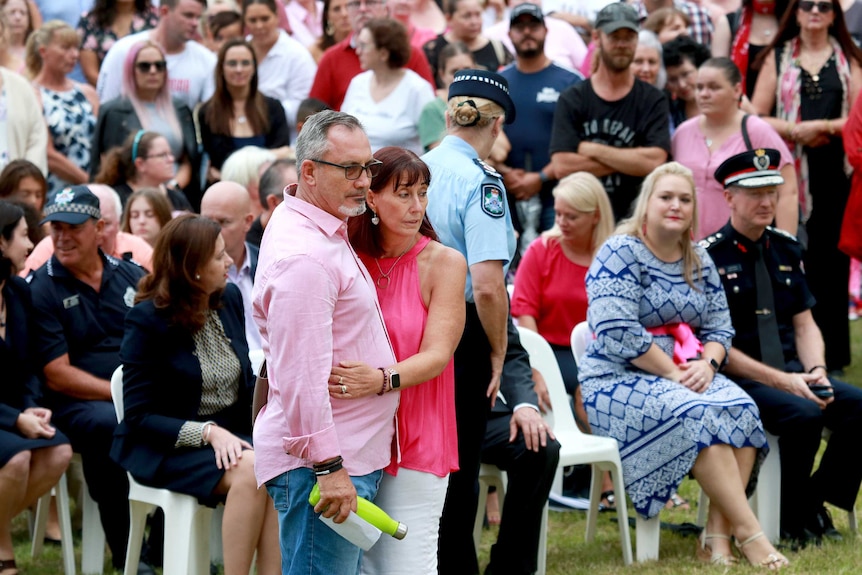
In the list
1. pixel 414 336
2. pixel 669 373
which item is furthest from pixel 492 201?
pixel 669 373

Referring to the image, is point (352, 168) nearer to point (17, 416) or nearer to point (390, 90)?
point (17, 416)

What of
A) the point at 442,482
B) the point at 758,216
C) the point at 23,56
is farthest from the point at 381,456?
the point at 23,56

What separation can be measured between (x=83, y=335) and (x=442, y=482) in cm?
260

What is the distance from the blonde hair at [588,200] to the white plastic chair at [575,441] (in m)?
0.93

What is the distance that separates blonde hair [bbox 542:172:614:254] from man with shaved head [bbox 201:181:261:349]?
1.53 metres

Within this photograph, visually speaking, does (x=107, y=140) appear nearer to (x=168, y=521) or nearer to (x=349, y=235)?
(x=168, y=521)


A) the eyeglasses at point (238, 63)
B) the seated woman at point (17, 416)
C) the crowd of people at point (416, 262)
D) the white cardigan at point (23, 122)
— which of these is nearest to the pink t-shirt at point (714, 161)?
the crowd of people at point (416, 262)

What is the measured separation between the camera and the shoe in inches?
220

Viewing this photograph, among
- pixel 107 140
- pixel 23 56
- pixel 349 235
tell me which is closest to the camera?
pixel 349 235

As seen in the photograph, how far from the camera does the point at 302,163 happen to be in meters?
3.27

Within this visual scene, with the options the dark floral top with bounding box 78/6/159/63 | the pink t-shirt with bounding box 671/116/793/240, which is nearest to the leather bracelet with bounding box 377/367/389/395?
the pink t-shirt with bounding box 671/116/793/240

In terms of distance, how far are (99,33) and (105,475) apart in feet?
15.6

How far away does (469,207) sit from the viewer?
14.0ft

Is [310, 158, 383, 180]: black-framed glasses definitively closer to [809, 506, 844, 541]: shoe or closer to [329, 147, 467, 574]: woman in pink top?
[329, 147, 467, 574]: woman in pink top
